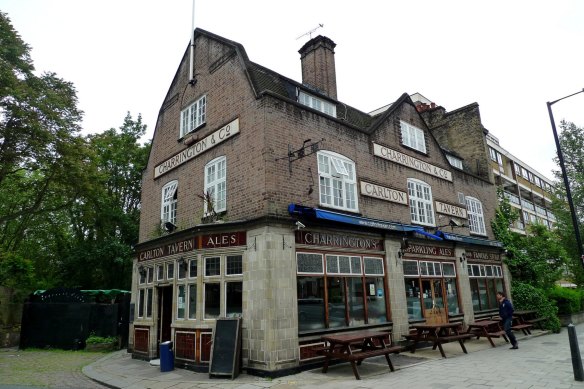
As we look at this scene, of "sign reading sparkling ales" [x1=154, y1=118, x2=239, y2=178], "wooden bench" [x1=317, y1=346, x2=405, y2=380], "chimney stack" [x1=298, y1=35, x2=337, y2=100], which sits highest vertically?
"chimney stack" [x1=298, y1=35, x2=337, y2=100]

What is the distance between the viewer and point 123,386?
Result: 9641 millimetres

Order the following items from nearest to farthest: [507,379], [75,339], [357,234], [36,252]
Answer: [507,379]
[357,234]
[75,339]
[36,252]

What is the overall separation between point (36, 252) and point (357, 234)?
29.3 meters

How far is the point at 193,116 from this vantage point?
14953 mm

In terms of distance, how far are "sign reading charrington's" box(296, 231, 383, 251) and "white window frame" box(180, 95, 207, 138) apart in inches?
236

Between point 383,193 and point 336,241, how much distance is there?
3.71 meters

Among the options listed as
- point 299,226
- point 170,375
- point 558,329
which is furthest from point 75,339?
point 558,329

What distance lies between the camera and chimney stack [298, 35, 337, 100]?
54.6 feet

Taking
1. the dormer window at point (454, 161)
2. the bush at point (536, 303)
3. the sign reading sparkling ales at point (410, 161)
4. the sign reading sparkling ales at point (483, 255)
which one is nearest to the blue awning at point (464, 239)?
the sign reading sparkling ales at point (483, 255)

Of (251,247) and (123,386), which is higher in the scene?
(251,247)

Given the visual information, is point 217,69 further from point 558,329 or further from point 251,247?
point 558,329

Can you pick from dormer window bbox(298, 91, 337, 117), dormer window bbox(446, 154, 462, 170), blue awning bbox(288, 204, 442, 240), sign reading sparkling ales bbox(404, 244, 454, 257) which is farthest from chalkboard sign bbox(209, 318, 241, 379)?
dormer window bbox(446, 154, 462, 170)

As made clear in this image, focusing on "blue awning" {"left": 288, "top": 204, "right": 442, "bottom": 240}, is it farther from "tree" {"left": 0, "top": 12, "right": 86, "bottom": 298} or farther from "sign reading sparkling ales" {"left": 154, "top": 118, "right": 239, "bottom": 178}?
"tree" {"left": 0, "top": 12, "right": 86, "bottom": 298}

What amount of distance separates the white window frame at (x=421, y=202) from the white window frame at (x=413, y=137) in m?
1.73
